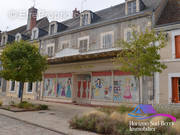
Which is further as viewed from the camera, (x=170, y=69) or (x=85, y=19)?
(x=85, y=19)

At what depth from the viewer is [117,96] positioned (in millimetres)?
11148

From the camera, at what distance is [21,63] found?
951 centimetres

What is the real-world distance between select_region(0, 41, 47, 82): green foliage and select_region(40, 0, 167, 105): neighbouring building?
2.99 meters

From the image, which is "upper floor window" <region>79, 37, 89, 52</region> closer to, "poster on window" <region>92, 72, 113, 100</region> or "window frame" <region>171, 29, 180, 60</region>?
"poster on window" <region>92, 72, 113, 100</region>

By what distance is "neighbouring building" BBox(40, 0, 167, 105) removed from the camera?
1072 centimetres

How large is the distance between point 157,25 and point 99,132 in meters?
8.13

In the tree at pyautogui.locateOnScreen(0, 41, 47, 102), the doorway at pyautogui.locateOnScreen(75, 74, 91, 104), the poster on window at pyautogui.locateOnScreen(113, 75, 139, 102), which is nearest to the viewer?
the tree at pyautogui.locateOnScreen(0, 41, 47, 102)

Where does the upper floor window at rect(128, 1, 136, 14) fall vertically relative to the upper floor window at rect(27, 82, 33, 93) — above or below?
above

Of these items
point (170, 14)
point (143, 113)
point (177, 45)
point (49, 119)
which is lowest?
point (49, 119)

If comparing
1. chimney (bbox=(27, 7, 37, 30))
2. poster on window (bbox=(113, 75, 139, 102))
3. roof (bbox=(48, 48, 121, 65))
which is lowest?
poster on window (bbox=(113, 75, 139, 102))

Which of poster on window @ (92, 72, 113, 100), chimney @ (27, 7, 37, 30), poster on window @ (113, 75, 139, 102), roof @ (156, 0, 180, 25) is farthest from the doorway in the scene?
chimney @ (27, 7, 37, 30)

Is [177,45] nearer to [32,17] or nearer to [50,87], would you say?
[50,87]

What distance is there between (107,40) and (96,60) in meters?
1.82

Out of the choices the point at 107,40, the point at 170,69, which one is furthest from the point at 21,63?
the point at 170,69
